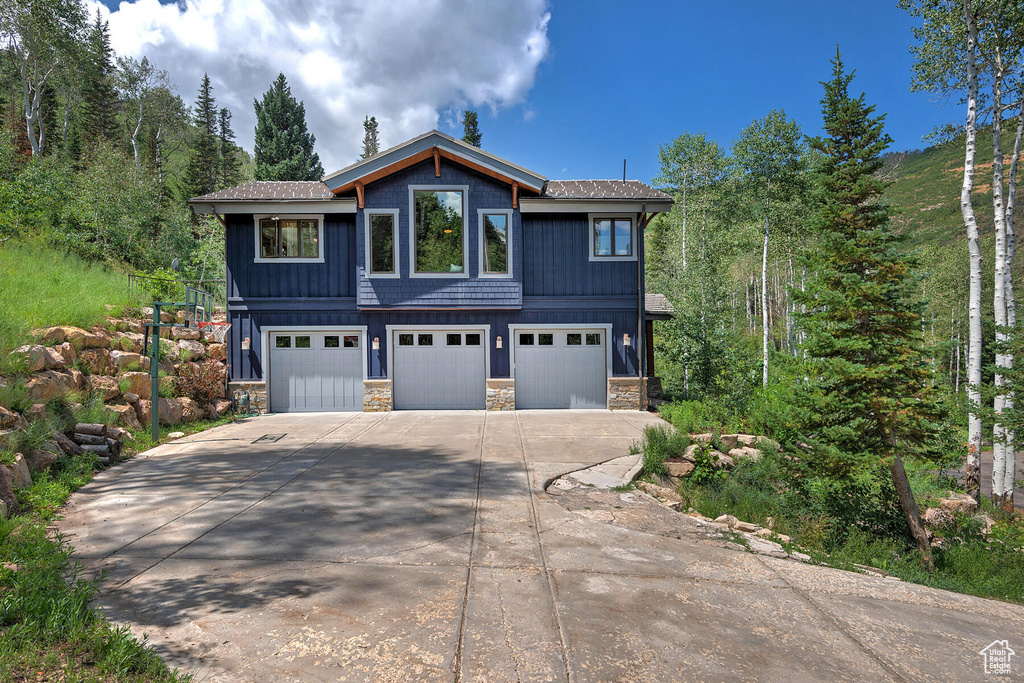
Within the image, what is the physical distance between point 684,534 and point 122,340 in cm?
1156

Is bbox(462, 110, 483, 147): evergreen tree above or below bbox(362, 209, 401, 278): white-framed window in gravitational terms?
above

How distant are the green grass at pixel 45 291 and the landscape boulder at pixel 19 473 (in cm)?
247

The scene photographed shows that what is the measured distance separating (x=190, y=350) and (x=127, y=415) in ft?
12.2

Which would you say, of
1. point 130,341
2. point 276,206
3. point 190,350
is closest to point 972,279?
point 276,206

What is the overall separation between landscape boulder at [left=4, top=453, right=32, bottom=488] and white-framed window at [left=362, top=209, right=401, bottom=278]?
8.68 m

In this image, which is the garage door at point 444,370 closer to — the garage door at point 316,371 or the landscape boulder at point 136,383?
the garage door at point 316,371

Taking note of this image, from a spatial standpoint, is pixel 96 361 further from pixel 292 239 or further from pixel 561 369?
pixel 561 369

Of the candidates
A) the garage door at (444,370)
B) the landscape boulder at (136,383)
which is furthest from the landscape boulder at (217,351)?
the garage door at (444,370)

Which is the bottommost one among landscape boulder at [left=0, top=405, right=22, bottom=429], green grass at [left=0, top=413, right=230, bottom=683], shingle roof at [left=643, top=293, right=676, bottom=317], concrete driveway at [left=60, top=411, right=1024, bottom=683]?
Result: concrete driveway at [left=60, top=411, right=1024, bottom=683]

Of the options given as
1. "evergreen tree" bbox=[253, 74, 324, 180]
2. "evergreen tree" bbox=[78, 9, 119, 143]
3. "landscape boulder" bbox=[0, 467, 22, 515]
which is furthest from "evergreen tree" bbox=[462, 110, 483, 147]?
"landscape boulder" bbox=[0, 467, 22, 515]

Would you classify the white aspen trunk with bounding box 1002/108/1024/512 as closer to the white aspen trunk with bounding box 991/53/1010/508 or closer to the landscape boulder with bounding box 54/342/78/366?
the white aspen trunk with bounding box 991/53/1010/508

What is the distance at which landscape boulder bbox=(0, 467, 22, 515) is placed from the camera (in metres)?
5.17

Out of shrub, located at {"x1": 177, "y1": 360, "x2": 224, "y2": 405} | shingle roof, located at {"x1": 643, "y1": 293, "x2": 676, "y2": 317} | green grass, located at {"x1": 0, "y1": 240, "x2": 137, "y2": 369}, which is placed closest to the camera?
green grass, located at {"x1": 0, "y1": 240, "x2": 137, "y2": 369}

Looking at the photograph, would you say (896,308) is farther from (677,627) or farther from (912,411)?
(677,627)
